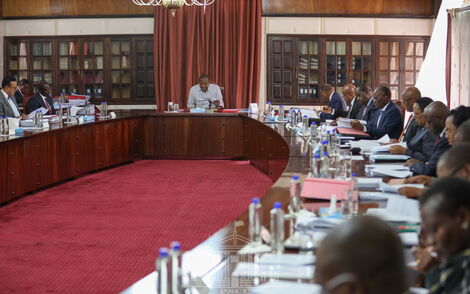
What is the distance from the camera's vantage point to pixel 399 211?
358 cm

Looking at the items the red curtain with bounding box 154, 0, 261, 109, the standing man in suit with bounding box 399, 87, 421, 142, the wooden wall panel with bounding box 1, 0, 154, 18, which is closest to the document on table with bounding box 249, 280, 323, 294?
the standing man in suit with bounding box 399, 87, 421, 142

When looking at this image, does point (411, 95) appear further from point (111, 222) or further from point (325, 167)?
point (111, 222)

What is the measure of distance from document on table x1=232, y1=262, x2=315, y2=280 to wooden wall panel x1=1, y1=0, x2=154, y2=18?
11.4 meters

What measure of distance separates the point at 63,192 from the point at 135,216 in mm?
1726

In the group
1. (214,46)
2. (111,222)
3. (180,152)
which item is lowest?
(111,222)

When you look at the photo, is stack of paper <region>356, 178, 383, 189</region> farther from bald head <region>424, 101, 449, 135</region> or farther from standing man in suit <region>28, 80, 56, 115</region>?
standing man in suit <region>28, 80, 56, 115</region>

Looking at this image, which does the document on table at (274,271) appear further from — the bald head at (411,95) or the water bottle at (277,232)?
the bald head at (411,95)

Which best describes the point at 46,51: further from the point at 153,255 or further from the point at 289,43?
the point at 153,255

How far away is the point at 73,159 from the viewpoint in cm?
958

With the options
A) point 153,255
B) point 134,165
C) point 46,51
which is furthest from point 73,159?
point 46,51

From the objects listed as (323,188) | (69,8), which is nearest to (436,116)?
(323,188)

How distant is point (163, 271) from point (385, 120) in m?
6.21

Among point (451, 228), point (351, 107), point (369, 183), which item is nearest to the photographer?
point (451, 228)

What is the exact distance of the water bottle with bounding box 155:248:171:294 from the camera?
224 centimetres
